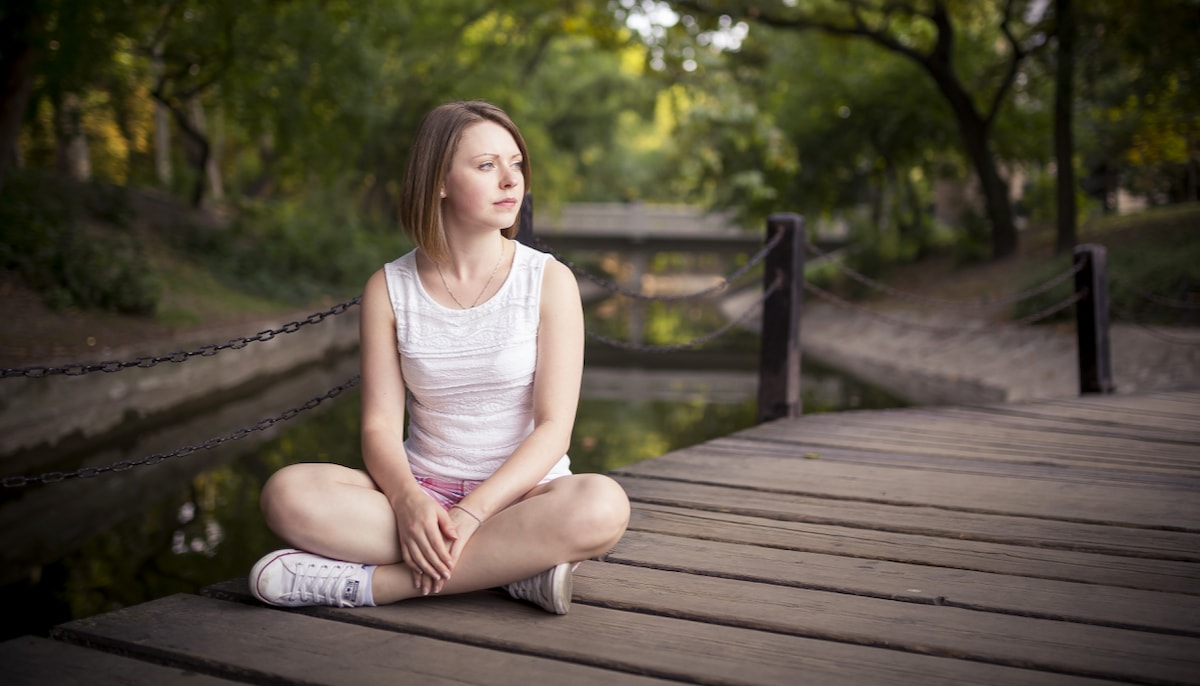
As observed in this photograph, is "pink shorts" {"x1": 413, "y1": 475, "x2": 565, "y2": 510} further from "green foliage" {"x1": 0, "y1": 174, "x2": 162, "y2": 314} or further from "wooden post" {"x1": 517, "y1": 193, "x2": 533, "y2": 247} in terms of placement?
"green foliage" {"x1": 0, "y1": 174, "x2": 162, "y2": 314}

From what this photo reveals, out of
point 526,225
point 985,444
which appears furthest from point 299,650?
point 985,444

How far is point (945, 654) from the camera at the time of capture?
7.50ft

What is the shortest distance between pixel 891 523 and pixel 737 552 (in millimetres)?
666

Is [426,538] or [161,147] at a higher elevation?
[161,147]

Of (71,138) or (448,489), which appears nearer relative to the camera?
(448,489)

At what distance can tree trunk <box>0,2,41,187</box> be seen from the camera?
10.3 meters

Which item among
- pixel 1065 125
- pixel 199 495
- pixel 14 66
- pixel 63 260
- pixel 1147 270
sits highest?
pixel 1065 125

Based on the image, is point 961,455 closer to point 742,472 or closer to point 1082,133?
point 742,472

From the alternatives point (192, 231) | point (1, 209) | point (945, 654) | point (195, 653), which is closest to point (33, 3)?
point (1, 209)

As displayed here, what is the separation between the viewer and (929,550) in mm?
3141

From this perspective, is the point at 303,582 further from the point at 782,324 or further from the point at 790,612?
the point at 782,324

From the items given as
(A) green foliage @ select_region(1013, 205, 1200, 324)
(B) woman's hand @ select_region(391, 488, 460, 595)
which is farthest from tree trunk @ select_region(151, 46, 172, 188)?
(B) woman's hand @ select_region(391, 488, 460, 595)

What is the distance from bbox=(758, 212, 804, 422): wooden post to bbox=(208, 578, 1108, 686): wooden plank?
3670mm

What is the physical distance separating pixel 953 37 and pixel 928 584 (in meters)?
17.2
